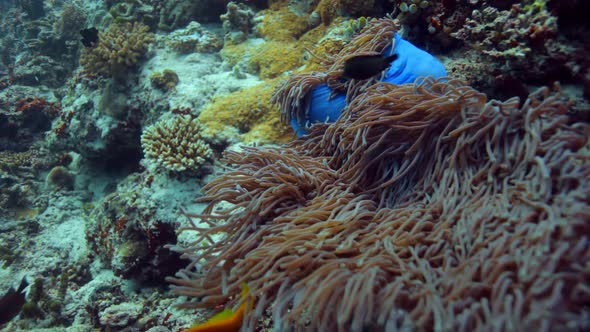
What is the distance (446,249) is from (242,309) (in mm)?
1149

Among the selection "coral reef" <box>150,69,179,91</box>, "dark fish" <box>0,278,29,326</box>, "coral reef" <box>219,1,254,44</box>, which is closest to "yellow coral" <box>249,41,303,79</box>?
"coral reef" <box>219,1,254,44</box>

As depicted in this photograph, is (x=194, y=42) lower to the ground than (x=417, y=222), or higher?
higher

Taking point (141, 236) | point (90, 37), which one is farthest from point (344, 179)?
point (90, 37)

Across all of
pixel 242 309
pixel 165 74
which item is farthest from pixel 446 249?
pixel 165 74

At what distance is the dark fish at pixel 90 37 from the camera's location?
21.8 ft

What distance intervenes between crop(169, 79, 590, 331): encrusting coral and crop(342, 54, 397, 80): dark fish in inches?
6.1

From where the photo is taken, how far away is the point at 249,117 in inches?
174

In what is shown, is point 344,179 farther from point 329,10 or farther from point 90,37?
point 90,37

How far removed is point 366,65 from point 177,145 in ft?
8.01

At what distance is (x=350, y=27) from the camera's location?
14.7 ft

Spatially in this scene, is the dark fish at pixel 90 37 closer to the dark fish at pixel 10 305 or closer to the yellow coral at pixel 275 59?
the yellow coral at pixel 275 59

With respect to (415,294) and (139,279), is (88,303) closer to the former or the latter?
(139,279)

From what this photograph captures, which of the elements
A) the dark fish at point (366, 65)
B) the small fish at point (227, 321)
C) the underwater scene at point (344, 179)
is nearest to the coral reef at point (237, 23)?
the underwater scene at point (344, 179)

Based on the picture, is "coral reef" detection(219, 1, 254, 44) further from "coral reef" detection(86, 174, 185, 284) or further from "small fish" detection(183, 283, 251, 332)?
"small fish" detection(183, 283, 251, 332)
